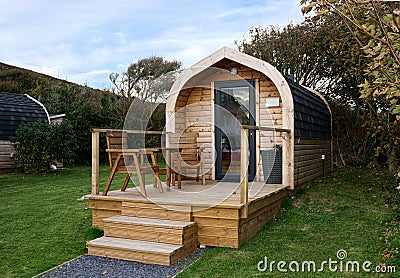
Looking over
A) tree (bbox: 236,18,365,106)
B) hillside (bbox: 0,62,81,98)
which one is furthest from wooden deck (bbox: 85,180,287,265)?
hillside (bbox: 0,62,81,98)

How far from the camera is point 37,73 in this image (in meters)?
21.4

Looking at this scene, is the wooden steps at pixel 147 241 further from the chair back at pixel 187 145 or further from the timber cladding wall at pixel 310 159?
the timber cladding wall at pixel 310 159

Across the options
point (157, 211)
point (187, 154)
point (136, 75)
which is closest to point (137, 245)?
point (157, 211)

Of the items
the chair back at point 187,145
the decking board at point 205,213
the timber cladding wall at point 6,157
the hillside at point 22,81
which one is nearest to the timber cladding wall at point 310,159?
the decking board at point 205,213

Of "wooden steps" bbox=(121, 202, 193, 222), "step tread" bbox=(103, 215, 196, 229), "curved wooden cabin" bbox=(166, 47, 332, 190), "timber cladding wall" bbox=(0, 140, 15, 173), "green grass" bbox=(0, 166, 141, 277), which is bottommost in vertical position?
"green grass" bbox=(0, 166, 141, 277)

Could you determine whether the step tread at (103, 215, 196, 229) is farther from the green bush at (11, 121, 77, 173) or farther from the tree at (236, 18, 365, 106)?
the tree at (236, 18, 365, 106)

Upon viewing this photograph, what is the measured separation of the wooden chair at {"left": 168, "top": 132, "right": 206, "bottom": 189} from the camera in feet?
22.0

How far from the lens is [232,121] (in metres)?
7.68

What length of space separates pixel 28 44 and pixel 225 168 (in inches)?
446

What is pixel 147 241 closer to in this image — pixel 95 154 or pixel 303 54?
pixel 95 154

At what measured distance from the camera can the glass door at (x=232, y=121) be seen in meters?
7.49

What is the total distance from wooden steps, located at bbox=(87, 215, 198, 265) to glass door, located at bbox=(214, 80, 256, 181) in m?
2.96

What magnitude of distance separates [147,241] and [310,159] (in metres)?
4.22

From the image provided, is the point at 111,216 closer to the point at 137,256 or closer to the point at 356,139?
the point at 137,256
